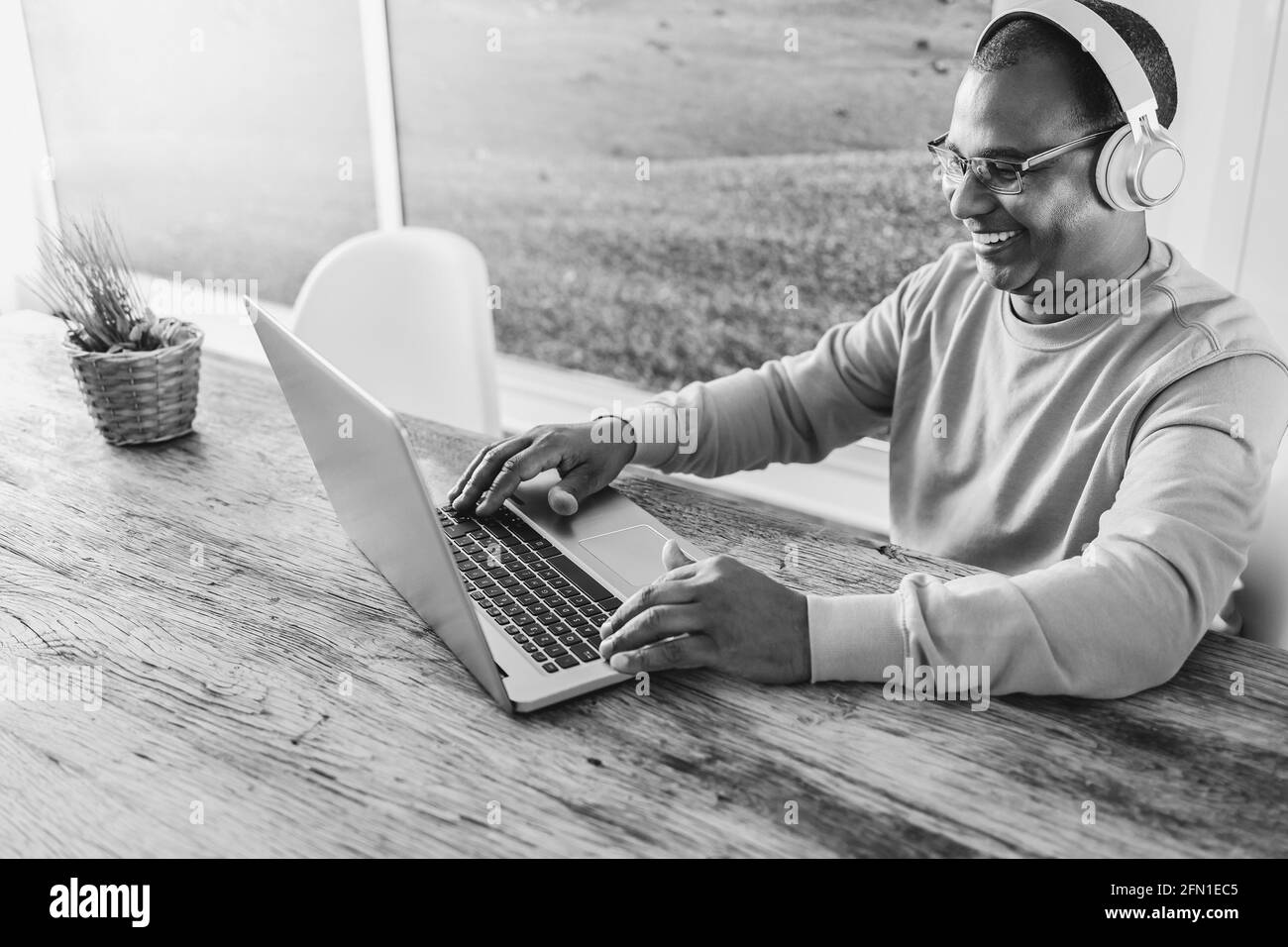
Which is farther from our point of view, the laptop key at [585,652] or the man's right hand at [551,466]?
the man's right hand at [551,466]

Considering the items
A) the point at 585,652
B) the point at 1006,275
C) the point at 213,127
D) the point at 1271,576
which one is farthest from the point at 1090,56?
the point at 213,127

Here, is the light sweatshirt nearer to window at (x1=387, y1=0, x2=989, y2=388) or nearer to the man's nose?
the man's nose

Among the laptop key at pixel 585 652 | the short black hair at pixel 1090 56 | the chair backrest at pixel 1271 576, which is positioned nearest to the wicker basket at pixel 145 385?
the laptop key at pixel 585 652

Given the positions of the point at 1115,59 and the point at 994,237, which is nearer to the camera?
the point at 1115,59

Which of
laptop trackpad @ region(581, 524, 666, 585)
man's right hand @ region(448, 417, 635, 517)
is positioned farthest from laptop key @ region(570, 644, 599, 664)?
man's right hand @ region(448, 417, 635, 517)

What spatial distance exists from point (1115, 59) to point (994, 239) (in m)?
0.23

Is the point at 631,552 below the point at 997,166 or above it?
below

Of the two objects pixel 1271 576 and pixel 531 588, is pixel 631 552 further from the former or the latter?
pixel 1271 576

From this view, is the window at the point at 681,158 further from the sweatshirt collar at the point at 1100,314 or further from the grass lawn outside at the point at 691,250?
the sweatshirt collar at the point at 1100,314

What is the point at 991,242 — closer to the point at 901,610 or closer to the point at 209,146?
the point at 901,610

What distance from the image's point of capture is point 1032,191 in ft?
4.04

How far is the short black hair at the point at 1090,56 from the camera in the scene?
1.19 metres

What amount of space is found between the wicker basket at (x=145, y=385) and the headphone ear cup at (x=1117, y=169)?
1231mm

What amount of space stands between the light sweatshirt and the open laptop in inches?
8.6
